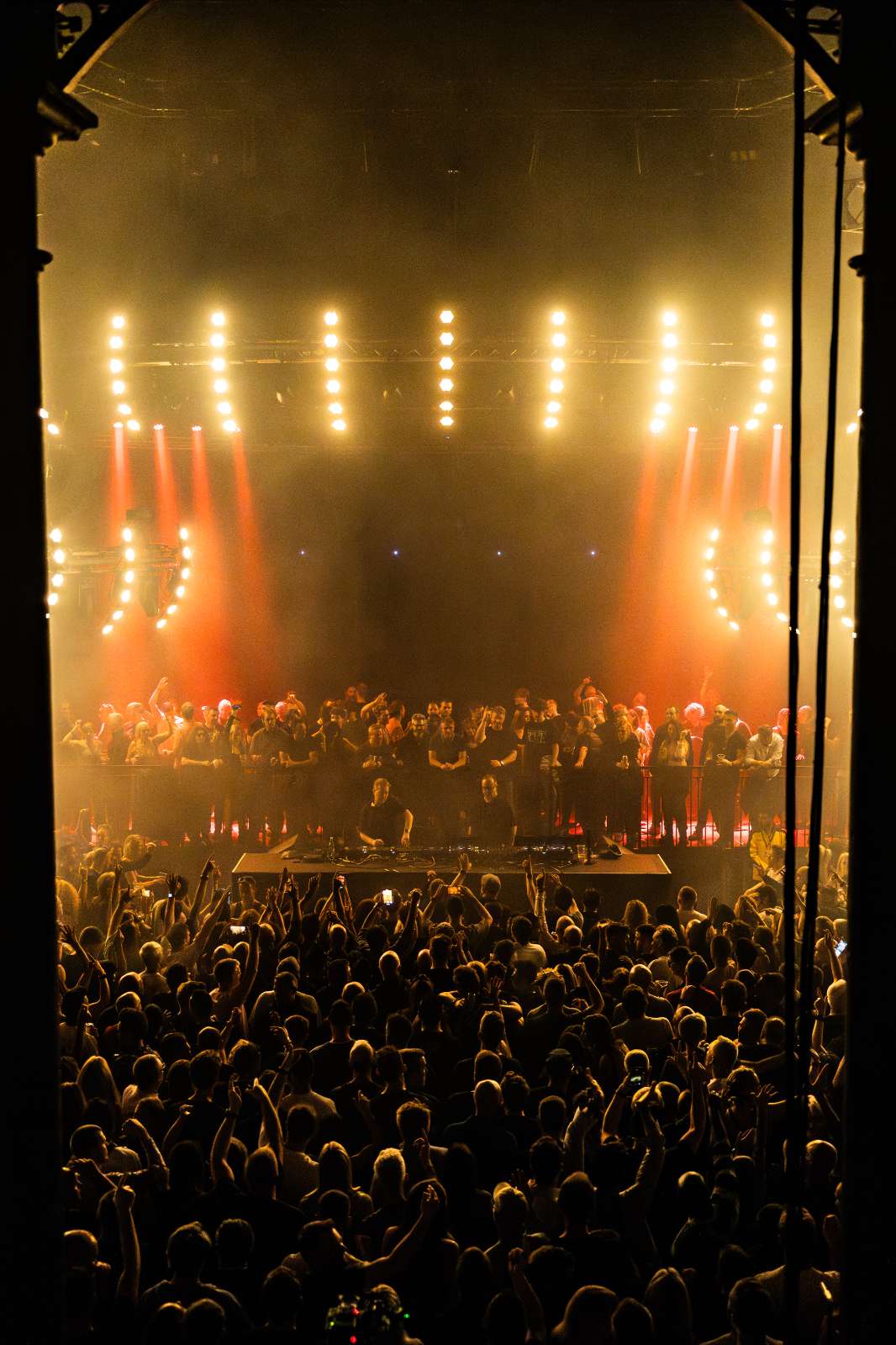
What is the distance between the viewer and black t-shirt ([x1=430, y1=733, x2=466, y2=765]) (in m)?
14.7

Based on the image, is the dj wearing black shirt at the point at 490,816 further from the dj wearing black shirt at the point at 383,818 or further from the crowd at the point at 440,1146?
the crowd at the point at 440,1146

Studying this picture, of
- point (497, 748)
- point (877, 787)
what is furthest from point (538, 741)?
point (877, 787)

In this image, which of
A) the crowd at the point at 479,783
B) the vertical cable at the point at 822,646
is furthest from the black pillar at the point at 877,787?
the crowd at the point at 479,783

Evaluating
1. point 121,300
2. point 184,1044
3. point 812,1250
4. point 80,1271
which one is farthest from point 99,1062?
point 121,300

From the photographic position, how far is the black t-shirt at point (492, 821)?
1430 centimetres

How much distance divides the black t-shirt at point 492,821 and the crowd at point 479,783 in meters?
0.01

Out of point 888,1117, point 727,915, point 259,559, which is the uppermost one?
point 259,559

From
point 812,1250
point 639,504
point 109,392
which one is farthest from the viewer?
point 639,504

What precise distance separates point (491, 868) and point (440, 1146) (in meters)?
8.16

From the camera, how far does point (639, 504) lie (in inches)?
882

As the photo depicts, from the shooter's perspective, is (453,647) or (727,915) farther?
(453,647)

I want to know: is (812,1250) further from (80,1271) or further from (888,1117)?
(80,1271)

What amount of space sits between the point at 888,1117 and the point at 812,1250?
5.88 feet

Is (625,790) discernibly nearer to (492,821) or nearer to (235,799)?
(492,821)
